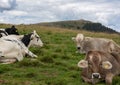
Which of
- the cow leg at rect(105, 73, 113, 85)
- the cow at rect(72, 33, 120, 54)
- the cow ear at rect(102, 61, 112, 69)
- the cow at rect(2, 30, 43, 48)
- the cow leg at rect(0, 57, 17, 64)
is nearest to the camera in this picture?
the cow ear at rect(102, 61, 112, 69)

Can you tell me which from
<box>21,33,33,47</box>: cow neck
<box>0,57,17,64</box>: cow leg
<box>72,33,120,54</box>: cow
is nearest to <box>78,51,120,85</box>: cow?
<box>0,57,17,64</box>: cow leg

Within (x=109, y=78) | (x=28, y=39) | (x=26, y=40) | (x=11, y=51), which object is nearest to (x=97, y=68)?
(x=109, y=78)

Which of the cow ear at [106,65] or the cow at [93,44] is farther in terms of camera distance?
the cow at [93,44]

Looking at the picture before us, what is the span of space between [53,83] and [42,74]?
5.81 feet

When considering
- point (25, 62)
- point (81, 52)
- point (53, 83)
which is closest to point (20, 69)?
point (25, 62)

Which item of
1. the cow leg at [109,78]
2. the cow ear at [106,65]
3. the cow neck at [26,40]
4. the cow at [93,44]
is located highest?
the cow ear at [106,65]

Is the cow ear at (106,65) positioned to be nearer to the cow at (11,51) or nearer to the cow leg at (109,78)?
the cow leg at (109,78)

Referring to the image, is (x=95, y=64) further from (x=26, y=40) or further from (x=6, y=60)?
(x=26, y=40)

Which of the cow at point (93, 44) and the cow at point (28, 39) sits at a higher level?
the cow at point (28, 39)

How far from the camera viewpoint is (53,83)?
1352cm

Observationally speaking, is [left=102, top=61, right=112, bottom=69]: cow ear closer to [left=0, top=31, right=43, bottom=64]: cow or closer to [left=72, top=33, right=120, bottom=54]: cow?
[left=0, top=31, right=43, bottom=64]: cow

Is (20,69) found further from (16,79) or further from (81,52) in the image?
(81,52)

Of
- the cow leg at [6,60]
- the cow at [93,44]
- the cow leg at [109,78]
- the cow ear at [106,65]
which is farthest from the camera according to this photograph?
the cow at [93,44]

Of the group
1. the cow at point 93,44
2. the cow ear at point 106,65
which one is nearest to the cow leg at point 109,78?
the cow ear at point 106,65
